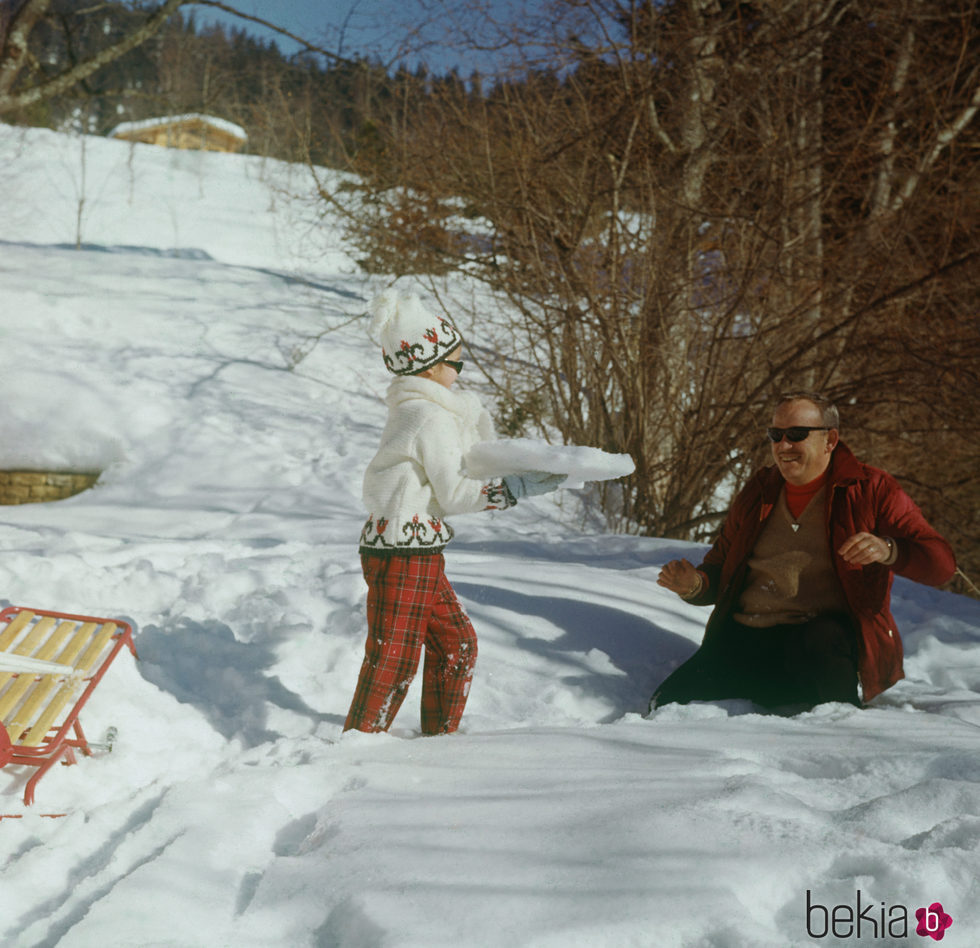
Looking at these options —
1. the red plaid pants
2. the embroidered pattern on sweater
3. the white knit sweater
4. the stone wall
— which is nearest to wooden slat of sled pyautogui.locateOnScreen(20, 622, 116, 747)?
the red plaid pants

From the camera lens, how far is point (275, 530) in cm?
642

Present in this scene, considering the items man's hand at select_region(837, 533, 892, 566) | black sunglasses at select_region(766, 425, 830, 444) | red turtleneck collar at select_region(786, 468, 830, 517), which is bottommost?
man's hand at select_region(837, 533, 892, 566)

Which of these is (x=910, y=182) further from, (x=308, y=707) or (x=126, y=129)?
(x=126, y=129)

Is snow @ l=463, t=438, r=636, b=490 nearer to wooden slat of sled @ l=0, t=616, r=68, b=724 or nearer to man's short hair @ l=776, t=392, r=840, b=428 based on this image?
man's short hair @ l=776, t=392, r=840, b=428

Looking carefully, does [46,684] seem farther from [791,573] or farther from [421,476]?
[791,573]

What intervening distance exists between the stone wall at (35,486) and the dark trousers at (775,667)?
21.6 ft

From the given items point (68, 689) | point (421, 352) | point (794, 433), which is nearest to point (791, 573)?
point (794, 433)

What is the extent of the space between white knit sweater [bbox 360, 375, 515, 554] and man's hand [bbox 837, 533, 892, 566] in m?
1.17

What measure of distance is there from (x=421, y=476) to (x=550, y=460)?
0.46 metres

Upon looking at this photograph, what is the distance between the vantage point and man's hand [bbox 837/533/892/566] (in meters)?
2.97

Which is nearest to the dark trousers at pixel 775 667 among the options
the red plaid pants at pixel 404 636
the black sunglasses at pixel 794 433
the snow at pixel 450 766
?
the snow at pixel 450 766

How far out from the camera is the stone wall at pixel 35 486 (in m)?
8.10

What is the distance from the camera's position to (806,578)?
3.44 m

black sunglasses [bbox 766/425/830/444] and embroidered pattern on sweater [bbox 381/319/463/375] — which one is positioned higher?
embroidered pattern on sweater [bbox 381/319/463/375]
